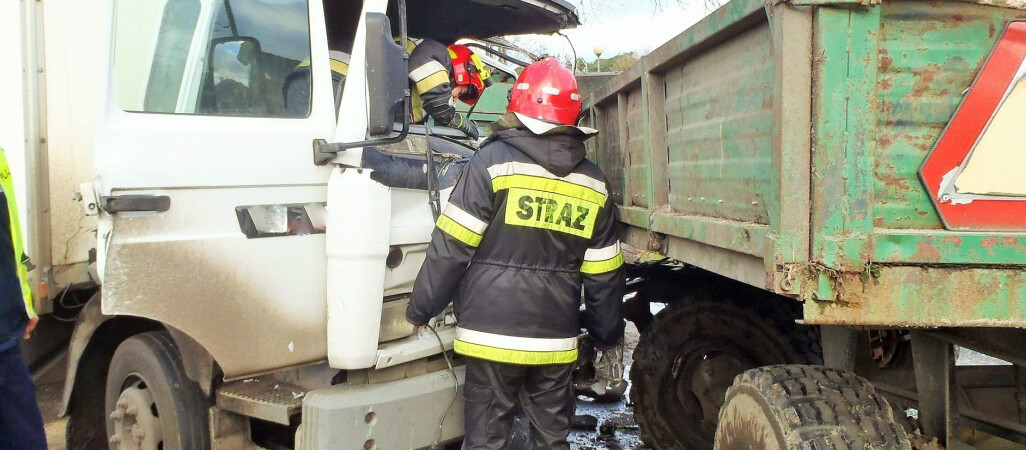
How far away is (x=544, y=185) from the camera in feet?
9.10

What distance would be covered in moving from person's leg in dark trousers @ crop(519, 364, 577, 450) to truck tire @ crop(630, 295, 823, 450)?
25.8 inches

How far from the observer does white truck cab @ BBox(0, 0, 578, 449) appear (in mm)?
2465

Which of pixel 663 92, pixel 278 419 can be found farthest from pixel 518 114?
pixel 278 419

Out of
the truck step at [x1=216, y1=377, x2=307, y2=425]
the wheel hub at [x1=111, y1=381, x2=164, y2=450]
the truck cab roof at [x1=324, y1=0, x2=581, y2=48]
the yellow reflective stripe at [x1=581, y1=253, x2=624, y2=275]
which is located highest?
the truck cab roof at [x1=324, y1=0, x2=581, y2=48]

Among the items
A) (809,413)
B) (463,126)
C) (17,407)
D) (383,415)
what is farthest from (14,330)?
(809,413)

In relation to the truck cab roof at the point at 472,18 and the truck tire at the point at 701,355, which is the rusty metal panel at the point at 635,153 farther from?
the truck cab roof at the point at 472,18

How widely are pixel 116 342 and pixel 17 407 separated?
488 millimetres

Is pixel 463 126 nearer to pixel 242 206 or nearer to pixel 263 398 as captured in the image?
pixel 242 206

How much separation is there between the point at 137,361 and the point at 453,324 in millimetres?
1310

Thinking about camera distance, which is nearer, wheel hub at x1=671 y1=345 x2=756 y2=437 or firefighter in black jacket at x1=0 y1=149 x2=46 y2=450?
firefighter in black jacket at x1=0 y1=149 x2=46 y2=450

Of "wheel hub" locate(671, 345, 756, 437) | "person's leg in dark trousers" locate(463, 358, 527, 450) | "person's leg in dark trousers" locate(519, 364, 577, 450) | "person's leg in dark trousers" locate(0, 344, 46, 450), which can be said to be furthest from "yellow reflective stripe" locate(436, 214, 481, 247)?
"person's leg in dark trousers" locate(0, 344, 46, 450)

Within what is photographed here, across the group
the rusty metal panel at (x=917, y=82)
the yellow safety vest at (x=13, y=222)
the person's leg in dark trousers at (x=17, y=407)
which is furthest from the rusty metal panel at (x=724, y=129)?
the person's leg in dark trousers at (x=17, y=407)

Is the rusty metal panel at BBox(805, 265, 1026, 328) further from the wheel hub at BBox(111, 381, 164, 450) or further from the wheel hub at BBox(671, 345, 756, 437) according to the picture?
the wheel hub at BBox(111, 381, 164, 450)

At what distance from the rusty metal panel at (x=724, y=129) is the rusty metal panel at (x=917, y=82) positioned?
236 mm
